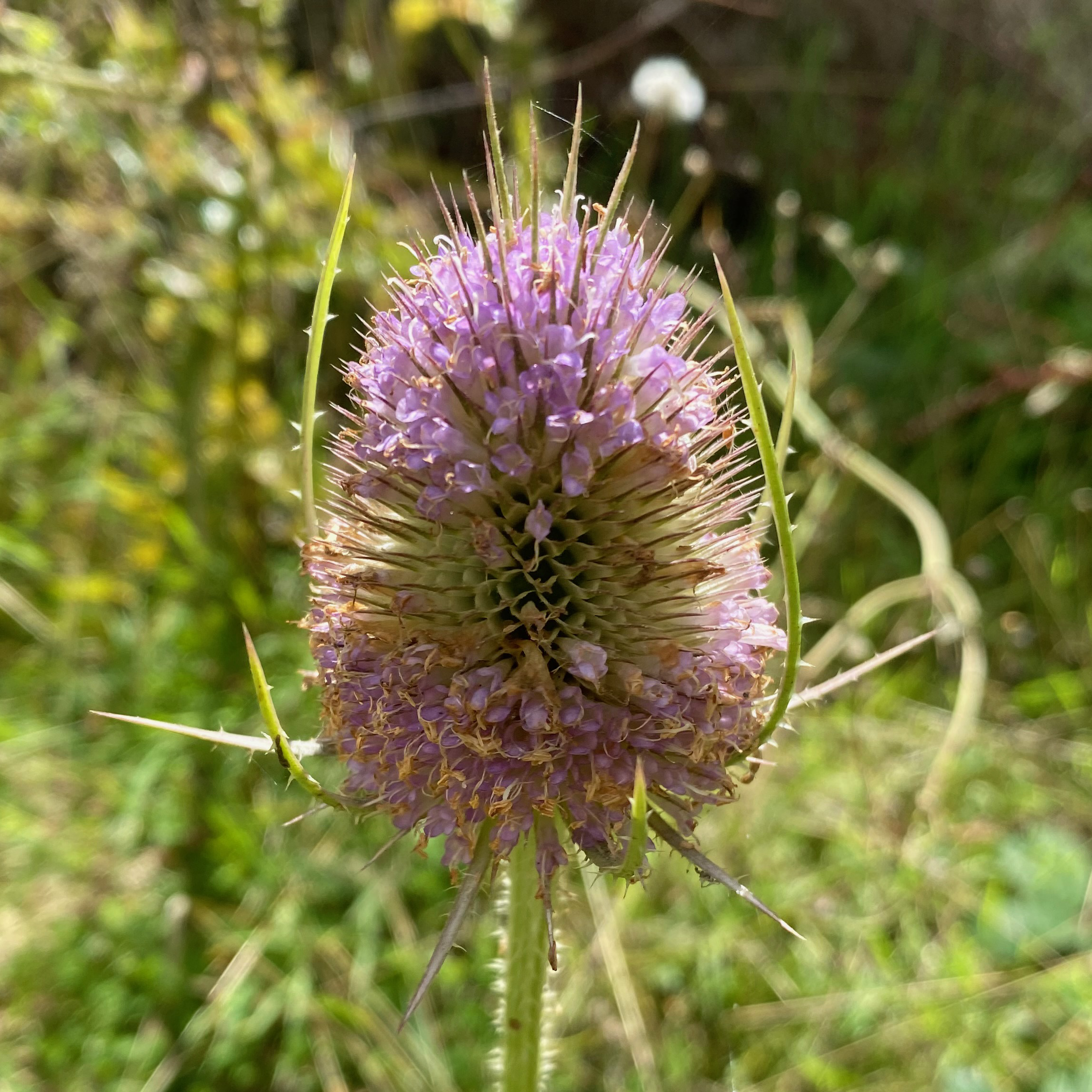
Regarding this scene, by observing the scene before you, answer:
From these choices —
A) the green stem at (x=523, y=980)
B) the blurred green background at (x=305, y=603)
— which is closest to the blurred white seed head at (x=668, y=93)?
the blurred green background at (x=305, y=603)

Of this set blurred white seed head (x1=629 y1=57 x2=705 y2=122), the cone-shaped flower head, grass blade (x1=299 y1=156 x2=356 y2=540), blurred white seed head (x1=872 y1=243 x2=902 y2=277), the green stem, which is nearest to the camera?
grass blade (x1=299 y1=156 x2=356 y2=540)

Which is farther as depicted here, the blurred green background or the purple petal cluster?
the blurred green background

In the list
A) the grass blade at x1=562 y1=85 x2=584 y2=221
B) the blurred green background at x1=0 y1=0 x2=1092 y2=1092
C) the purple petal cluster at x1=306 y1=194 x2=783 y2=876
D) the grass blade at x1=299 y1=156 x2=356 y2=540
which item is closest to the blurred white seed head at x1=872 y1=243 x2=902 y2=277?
the blurred green background at x1=0 y1=0 x2=1092 y2=1092

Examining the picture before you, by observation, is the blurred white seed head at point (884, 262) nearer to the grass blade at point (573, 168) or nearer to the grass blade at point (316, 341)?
the grass blade at point (573, 168)

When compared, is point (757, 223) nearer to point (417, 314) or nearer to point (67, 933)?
point (417, 314)

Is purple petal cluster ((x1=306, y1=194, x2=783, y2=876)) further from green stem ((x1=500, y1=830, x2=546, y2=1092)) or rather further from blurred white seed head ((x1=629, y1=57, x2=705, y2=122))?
blurred white seed head ((x1=629, y1=57, x2=705, y2=122))

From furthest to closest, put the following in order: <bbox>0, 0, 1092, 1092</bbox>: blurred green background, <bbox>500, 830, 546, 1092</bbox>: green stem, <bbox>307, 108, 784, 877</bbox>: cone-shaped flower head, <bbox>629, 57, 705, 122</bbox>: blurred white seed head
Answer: <bbox>629, 57, 705, 122</bbox>: blurred white seed head < <bbox>0, 0, 1092, 1092</bbox>: blurred green background < <bbox>500, 830, 546, 1092</bbox>: green stem < <bbox>307, 108, 784, 877</bbox>: cone-shaped flower head
